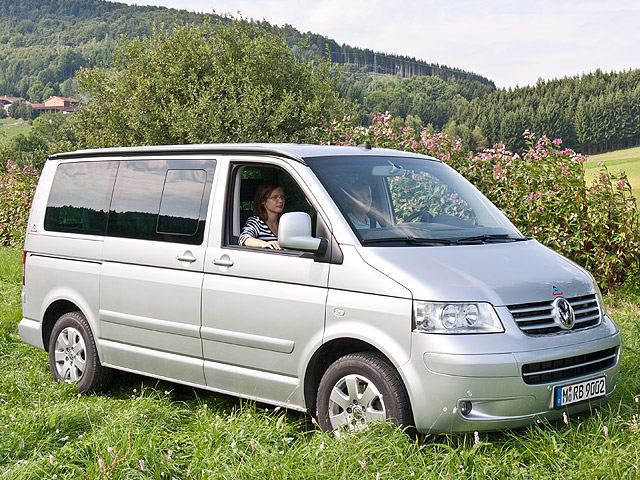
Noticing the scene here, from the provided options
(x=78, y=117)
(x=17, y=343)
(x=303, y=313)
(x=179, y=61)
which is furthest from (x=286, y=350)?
(x=78, y=117)

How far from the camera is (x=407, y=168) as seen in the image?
5418 mm

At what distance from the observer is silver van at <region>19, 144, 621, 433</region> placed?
4.03 m

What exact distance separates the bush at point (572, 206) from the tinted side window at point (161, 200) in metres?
5.32

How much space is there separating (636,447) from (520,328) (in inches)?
34.2

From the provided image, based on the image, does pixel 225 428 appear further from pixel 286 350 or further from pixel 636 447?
pixel 636 447

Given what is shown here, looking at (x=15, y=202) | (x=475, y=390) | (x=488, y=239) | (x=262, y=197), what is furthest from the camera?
(x=15, y=202)

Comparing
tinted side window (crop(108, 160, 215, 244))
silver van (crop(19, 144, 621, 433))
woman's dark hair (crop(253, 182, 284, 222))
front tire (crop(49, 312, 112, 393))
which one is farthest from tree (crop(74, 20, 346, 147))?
woman's dark hair (crop(253, 182, 284, 222))

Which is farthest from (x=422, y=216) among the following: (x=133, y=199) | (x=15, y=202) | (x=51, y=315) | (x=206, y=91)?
(x=206, y=91)

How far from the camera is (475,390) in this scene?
3949mm

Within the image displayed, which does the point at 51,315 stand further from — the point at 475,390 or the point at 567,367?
the point at 567,367

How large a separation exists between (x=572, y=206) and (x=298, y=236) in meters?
5.82

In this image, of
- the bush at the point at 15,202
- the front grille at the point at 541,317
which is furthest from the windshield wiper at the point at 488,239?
the bush at the point at 15,202

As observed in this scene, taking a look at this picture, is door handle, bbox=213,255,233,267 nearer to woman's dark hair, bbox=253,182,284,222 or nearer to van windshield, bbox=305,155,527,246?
woman's dark hair, bbox=253,182,284,222

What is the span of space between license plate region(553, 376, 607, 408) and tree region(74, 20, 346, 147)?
57.8ft
